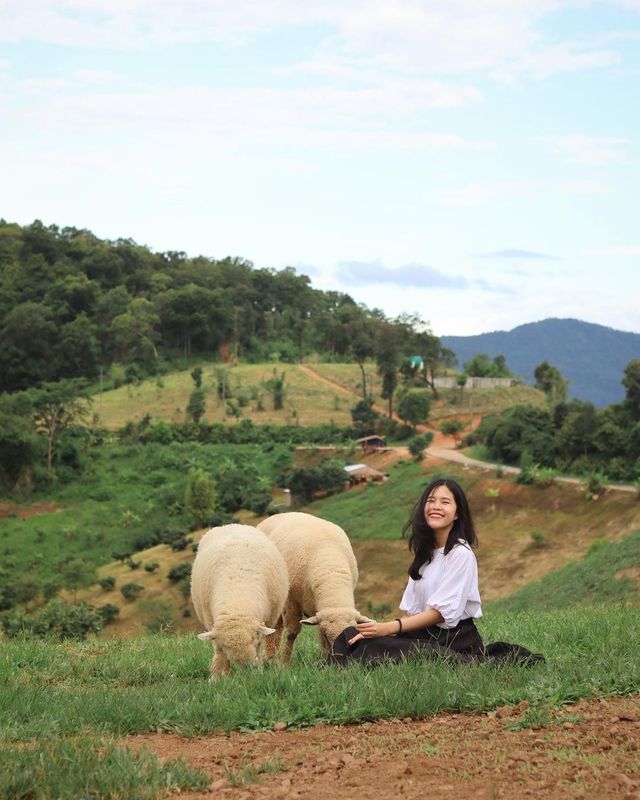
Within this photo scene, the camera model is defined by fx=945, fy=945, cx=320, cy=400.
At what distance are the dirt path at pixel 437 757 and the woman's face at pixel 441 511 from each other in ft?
5.48

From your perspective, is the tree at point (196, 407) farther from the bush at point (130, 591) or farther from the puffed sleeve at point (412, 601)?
the puffed sleeve at point (412, 601)

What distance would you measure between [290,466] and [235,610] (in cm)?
5201

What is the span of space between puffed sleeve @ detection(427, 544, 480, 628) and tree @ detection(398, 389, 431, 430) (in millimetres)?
59517

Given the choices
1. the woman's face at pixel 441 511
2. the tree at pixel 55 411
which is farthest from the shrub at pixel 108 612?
the woman's face at pixel 441 511

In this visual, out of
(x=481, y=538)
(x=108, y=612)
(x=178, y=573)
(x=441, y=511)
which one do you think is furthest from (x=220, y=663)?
(x=481, y=538)

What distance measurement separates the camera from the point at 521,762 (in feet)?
14.4

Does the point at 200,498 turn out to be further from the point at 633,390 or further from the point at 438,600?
the point at 438,600

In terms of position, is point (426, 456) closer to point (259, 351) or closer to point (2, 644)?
point (259, 351)

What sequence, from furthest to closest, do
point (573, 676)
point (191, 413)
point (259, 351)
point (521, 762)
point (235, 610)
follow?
1. point (259, 351)
2. point (191, 413)
3. point (235, 610)
4. point (573, 676)
5. point (521, 762)

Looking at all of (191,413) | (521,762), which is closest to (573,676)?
(521,762)

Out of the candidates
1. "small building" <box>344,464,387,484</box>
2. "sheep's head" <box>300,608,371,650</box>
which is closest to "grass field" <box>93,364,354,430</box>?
"small building" <box>344,464,387,484</box>

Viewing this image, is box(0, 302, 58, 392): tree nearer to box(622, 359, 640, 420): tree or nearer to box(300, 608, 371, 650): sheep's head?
box(622, 359, 640, 420): tree

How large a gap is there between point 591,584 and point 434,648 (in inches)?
828

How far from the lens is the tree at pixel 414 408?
66125mm
